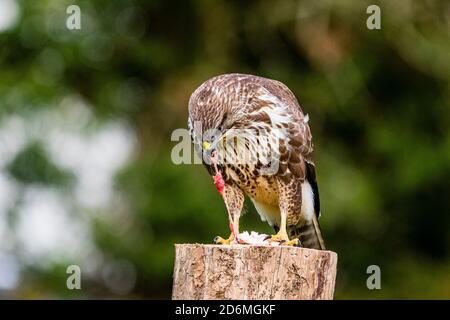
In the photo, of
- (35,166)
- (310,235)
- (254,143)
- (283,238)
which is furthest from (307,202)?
(35,166)

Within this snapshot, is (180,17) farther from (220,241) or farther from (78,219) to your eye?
(220,241)

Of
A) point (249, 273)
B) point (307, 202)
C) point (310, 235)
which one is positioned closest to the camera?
point (249, 273)

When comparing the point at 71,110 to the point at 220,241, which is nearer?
the point at 220,241

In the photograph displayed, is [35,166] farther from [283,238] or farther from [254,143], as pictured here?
[283,238]

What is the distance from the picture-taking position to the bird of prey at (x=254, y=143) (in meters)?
6.35

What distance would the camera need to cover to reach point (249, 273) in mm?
5570

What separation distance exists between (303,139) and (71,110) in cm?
598

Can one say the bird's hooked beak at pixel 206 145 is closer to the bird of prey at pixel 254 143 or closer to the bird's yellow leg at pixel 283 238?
the bird of prey at pixel 254 143

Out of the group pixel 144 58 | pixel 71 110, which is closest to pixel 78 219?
pixel 71 110

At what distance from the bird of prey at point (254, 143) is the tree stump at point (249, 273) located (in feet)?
2.45

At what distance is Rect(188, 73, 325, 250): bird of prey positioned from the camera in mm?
6352

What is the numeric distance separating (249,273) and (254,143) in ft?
4.33

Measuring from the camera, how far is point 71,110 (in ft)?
40.6
